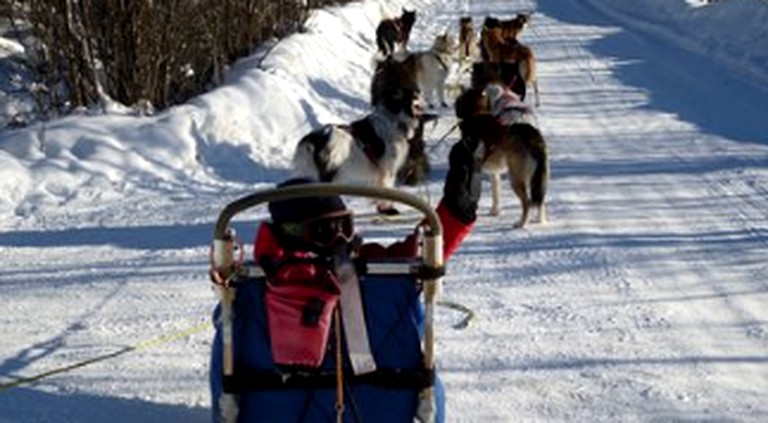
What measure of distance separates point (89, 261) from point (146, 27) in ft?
14.5

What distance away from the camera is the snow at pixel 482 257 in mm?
4047

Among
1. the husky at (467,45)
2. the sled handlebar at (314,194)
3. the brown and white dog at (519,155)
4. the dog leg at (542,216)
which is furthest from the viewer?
the husky at (467,45)

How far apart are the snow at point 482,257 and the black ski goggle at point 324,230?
1170mm

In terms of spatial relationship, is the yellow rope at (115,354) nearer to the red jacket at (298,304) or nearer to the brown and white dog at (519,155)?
the red jacket at (298,304)

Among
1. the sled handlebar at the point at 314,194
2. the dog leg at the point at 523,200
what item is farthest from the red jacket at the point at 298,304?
the dog leg at the point at 523,200

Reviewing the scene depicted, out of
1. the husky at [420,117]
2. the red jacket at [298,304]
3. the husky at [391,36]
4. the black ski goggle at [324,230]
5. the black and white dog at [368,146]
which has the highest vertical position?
the black ski goggle at [324,230]

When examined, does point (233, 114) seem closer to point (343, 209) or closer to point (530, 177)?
point (530, 177)

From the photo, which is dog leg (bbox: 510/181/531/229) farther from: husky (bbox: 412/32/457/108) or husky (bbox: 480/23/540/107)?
husky (bbox: 412/32/457/108)

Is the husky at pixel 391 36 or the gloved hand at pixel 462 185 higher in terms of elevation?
Answer: the gloved hand at pixel 462 185

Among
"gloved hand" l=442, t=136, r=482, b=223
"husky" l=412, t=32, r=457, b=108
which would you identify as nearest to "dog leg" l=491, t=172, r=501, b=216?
"gloved hand" l=442, t=136, r=482, b=223

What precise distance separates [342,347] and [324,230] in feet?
1.24

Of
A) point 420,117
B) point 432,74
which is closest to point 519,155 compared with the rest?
point 420,117

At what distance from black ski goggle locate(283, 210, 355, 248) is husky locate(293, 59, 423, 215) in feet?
11.2

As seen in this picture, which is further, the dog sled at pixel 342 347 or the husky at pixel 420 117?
the husky at pixel 420 117
